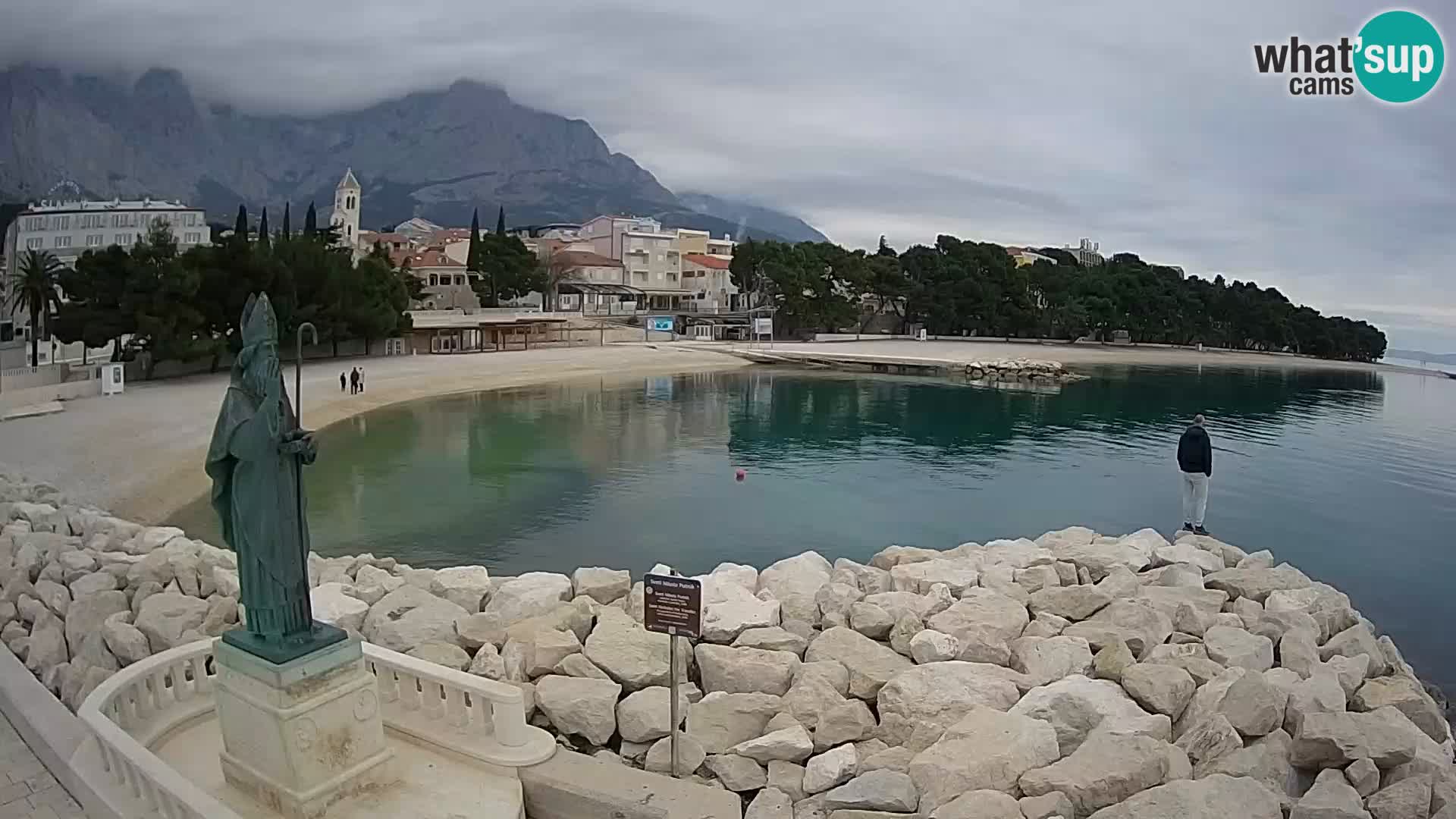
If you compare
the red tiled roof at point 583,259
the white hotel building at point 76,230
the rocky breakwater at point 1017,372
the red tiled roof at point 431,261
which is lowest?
the rocky breakwater at point 1017,372

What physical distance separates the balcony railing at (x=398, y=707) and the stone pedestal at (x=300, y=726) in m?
0.45

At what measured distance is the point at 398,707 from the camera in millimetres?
4848

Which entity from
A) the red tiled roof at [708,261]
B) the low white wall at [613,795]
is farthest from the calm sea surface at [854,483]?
the red tiled roof at [708,261]

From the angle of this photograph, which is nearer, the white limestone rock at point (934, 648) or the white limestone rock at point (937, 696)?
the white limestone rock at point (937, 696)

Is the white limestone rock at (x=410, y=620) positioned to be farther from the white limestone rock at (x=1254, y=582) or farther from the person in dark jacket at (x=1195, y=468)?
the person in dark jacket at (x=1195, y=468)

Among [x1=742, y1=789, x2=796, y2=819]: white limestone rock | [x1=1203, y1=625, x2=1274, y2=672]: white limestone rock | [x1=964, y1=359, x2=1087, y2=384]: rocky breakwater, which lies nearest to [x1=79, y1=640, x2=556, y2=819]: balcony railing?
[x1=742, y1=789, x2=796, y2=819]: white limestone rock

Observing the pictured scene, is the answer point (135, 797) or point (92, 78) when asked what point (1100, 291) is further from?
point (135, 797)

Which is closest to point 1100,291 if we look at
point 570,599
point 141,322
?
point 141,322

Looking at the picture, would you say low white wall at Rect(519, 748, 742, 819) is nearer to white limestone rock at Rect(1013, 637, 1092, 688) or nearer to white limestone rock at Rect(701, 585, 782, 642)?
white limestone rock at Rect(701, 585, 782, 642)

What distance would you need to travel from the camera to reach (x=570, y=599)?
7.45 m

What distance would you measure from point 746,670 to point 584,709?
1.09 m

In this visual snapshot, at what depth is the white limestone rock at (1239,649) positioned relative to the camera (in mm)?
6145

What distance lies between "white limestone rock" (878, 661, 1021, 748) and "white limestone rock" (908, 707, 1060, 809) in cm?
28

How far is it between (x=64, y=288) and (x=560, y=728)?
952 inches
